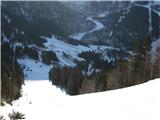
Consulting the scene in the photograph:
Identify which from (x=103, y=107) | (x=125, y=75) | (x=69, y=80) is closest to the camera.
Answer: (x=103, y=107)

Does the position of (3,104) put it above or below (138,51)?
above

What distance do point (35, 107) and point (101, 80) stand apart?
118115 millimetres

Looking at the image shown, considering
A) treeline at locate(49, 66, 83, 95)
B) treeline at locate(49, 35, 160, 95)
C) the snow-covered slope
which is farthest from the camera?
treeline at locate(49, 66, 83, 95)

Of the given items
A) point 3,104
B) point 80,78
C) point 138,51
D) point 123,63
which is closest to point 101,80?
point 123,63

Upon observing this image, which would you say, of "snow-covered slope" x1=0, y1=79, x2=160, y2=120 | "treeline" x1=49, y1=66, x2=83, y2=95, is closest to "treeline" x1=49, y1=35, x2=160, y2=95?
"treeline" x1=49, y1=66, x2=83, y2=95

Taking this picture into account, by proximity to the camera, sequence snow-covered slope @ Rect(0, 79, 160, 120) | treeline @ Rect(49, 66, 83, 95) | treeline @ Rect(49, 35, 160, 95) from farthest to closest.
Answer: treeline @ Rect(49, 66, 83, 95), treeline @ Rect(49, 35, 160, 95), snow-covered slope @ Rect(0, 79, 160, 120)

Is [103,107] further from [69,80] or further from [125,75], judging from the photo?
[69,80]

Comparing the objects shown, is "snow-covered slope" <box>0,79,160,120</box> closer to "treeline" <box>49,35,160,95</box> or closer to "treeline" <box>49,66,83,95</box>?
"treeline" <box>49,35,160,95</box>

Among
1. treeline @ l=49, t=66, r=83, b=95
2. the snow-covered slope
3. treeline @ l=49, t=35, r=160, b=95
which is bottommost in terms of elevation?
treeline @ l=49, t=66, r=83, b=95

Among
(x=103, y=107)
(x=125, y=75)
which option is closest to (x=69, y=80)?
(x=125, y=75)

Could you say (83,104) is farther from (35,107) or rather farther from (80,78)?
(80,78)

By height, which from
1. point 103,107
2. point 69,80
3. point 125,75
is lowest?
point 69,80

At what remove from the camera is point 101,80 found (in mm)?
132625

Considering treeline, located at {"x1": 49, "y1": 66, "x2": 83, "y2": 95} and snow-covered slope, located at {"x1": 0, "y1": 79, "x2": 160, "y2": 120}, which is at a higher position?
snow-covered slope, located at {"x1": 0, "y1": 79, "x2": 160, "y2": 120}
